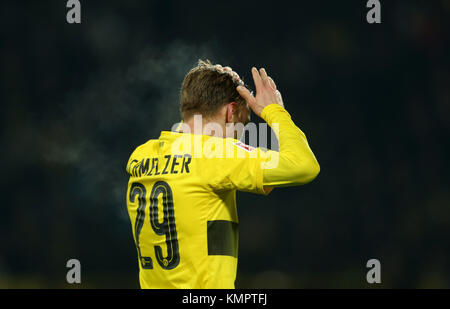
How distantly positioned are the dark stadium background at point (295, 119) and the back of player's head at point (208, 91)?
2656mm

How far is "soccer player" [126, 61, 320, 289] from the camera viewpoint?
59.7 inches

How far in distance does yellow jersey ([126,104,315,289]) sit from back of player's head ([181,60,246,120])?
0.11m

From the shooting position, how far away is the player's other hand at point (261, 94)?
1.66m

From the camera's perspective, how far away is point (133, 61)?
15.5ft

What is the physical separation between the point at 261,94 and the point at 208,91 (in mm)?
166

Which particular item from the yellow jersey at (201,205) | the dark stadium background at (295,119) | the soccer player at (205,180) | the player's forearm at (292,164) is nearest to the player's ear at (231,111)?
the soccer player at (205,180)

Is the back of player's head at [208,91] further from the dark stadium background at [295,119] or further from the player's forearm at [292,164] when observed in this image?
the dark stadium background at [295,119]

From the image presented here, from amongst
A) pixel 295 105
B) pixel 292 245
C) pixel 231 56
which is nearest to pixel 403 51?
pixel 295 105

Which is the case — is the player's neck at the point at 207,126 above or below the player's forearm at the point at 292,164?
above

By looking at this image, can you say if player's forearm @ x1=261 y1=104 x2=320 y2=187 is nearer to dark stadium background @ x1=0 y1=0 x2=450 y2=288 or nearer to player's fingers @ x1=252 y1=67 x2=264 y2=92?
player's fingers @ x1=252 y1=67 x2=264 y2=92

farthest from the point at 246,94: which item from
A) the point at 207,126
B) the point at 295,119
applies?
the point at 295,119

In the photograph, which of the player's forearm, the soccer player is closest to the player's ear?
the soccer player

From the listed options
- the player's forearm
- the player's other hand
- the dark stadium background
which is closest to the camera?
the player's forearm

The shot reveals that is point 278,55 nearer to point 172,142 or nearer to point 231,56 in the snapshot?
point 231,56
